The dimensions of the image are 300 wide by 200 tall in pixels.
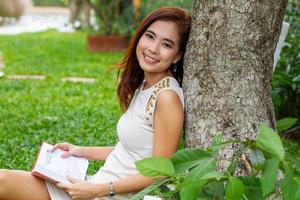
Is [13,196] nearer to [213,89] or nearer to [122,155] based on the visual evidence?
[122,155]

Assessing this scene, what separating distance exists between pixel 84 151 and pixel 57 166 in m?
0.20

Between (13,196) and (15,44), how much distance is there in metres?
10.7

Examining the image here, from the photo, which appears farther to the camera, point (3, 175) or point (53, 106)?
point (53, 106)

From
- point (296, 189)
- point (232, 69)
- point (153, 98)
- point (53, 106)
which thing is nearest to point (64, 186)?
point (153, 98)

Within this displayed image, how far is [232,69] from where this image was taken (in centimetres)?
253

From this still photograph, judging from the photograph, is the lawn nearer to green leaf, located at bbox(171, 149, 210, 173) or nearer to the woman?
the woman

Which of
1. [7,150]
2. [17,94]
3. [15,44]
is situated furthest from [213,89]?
[15,44]

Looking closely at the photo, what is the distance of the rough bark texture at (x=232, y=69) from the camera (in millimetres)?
2512

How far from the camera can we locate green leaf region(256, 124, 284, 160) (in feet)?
5.00

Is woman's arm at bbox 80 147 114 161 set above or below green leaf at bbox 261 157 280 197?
below

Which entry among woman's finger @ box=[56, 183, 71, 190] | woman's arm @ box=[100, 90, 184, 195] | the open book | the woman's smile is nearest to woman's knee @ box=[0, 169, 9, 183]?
the open book

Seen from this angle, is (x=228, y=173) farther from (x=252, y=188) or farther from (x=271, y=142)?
(x=271, y=142)

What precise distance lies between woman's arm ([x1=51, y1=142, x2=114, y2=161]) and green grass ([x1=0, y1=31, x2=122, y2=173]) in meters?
0.68

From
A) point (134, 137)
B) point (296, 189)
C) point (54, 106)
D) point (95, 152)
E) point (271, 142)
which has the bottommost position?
point (54, 106)
